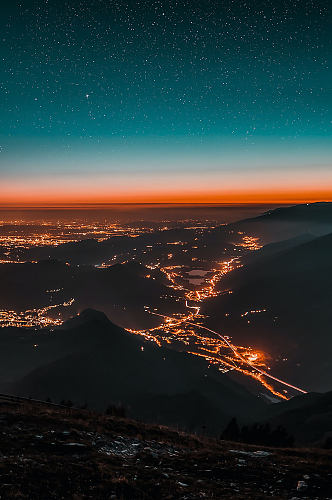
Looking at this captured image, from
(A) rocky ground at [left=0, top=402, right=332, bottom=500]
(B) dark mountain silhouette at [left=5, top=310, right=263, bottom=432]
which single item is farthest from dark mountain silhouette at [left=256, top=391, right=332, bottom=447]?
(A) rocky ground at [left=0, top=402, right=332, bottom=500]

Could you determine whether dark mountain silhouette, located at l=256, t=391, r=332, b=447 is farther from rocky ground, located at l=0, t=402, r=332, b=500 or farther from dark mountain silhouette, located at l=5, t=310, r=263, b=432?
rocky ground, located at l=0, t=402, r=332, b=500

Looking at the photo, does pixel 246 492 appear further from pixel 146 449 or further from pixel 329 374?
pixel 329 374

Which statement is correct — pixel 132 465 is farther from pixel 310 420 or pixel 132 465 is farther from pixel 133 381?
pixel 133 381

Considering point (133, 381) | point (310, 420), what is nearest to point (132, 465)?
point (310, 420)

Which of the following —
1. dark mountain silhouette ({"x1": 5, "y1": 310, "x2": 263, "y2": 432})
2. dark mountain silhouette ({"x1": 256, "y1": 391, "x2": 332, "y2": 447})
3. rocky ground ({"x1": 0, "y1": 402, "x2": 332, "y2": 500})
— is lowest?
dark mountain silhouette ({"x1": 5, "y1": 310, "x2": 263, "y2": 432})

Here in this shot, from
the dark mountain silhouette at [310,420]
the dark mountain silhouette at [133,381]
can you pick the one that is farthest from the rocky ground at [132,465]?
the dark mountain silhouette at [133,381]

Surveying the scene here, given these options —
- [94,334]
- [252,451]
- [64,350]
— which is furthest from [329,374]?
[252,451]
